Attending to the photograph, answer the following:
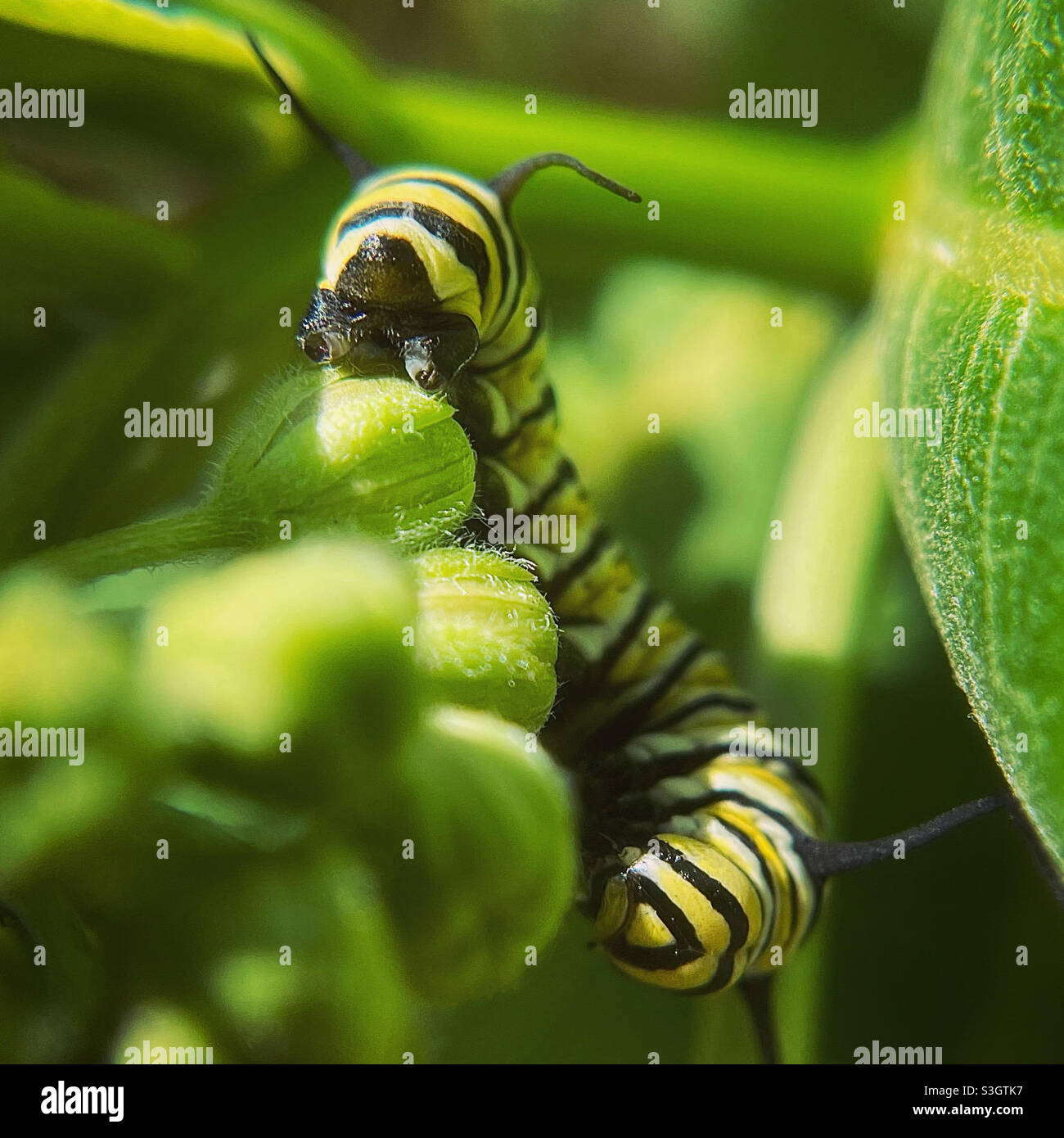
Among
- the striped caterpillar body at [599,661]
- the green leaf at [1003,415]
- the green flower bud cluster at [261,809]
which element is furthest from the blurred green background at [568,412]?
the green leaf at [1003,415]

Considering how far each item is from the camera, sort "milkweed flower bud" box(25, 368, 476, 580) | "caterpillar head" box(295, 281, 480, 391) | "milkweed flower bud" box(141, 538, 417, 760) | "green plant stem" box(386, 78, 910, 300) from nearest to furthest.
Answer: "milkweed flower bud" box(141, 538, 417, 760) < "milkweed flower bud" box(25, 368, 476, 580) < "caterpillar head" box(295, 281, 480, 391) < "green plant stem" box(386, 78, 910, 300)

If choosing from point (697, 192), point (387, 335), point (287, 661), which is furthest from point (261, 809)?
point (697, 192)

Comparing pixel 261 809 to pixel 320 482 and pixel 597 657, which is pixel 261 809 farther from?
pixel 597 657

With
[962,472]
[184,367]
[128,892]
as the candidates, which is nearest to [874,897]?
[962,472]

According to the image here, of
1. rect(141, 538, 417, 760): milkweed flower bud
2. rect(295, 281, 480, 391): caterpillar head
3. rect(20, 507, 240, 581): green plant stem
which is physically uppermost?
rect(295, 281, 480, 391): caterpillar head

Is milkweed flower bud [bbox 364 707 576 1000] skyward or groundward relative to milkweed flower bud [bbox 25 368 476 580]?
groundward

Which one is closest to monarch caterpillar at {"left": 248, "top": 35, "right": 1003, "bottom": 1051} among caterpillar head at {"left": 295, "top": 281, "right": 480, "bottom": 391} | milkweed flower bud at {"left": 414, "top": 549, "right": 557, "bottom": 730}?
caterpillar head at {"left": 295, "top": 281, "right": 480, "bottom": 391}

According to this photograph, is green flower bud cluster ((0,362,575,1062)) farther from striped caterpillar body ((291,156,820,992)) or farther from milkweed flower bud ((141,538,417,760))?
striped caterpillar body ((291,156,820,992))

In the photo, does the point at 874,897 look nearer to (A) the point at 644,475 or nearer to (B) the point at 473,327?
(A) the point at 644,475
